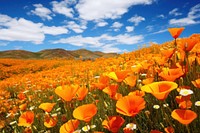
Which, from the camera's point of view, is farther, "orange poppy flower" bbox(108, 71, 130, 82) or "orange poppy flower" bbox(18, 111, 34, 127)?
"orange poppy flower" bbox(18, 111, 34, 127)

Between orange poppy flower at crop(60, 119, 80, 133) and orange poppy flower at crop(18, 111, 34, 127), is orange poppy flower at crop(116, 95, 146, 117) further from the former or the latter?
orange poppy flower at crop(18, 111, 34, 127)

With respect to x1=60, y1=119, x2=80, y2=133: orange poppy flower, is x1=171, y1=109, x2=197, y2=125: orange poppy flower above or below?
above

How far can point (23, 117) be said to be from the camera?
247 cm

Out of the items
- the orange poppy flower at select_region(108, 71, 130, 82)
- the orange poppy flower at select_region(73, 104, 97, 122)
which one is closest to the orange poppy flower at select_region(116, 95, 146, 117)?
the orange poppy flower at select_region(73, 104, 97, 122)

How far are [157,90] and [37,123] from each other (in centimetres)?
255

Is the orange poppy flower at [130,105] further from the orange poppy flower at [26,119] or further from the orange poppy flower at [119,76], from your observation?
the orange poppy flower at [26,119]

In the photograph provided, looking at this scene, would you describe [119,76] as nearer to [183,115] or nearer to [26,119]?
[183,115]

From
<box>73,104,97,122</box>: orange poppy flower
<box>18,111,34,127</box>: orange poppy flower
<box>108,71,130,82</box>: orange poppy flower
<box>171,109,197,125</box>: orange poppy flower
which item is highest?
<box>108,71,130,82</box>: orange poppy flower

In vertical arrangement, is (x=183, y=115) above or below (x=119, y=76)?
below

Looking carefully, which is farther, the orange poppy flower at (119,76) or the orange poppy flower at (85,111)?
the orange poppy flower at (119,76)

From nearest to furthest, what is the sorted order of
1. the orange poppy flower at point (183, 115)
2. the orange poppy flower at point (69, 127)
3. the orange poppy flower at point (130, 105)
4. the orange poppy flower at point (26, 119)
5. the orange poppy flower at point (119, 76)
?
the orange poppy flower at point (183, 115) → the orange poppy flower at point (130, 105) → the orange poppy flower at point (69, 127) → the orange poppy flower at point (119, 76) → the orange poppy flower at point (26, 119)

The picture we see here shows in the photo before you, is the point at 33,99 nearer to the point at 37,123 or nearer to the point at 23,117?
the point at 37,123

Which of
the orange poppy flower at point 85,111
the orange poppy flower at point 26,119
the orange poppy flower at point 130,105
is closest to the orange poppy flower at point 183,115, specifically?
the orange poppy flower at point 130,105

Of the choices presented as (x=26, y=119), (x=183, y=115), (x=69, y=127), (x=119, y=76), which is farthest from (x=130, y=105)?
(x=26, y=119)
